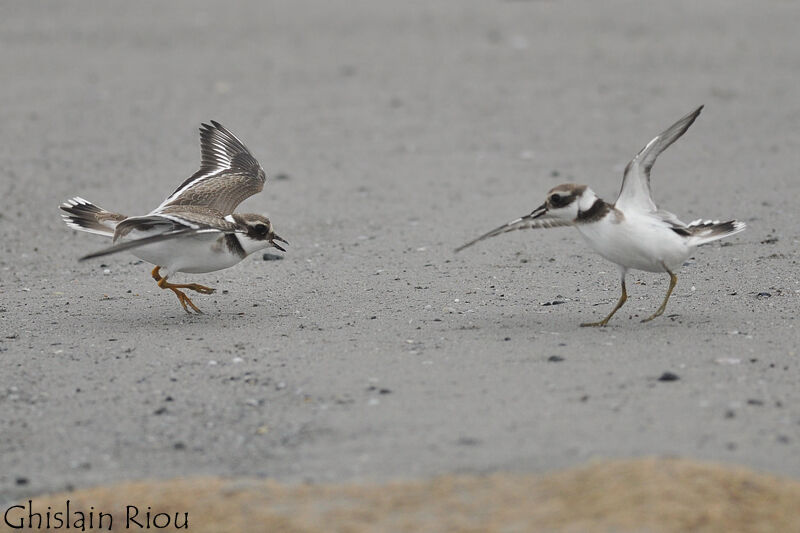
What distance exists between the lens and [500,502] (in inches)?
175

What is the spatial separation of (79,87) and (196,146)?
343 centimetres

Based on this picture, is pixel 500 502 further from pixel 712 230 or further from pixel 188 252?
pixel 188 252

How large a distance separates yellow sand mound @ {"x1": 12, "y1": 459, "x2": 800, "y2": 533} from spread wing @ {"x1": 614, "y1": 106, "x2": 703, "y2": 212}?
7.62ft

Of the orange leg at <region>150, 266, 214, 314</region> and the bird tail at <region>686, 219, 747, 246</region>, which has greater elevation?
the bird tail at <region>686, 219, 747, 246</region>

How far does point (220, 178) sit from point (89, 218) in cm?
120

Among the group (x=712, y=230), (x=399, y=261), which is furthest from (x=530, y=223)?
(x=399, y=261)

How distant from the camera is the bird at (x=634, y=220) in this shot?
6363mm

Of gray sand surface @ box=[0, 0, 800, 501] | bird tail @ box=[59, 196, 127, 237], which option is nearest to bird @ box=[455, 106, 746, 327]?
gray sand surface @ box=[0, 0, 800, 501]

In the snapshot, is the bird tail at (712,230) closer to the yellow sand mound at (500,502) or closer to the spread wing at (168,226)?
→ the yellow sand mound at (500,502)

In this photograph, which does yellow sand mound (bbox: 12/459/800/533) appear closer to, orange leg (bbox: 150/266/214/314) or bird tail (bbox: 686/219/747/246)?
bird tail (bbox: 686/219/747/246)

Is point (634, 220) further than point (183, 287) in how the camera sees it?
No

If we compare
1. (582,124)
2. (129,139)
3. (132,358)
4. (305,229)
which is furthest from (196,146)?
(132,358)

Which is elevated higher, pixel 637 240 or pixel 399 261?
pixel 637 240

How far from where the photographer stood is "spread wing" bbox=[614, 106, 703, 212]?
→ 630 cm
